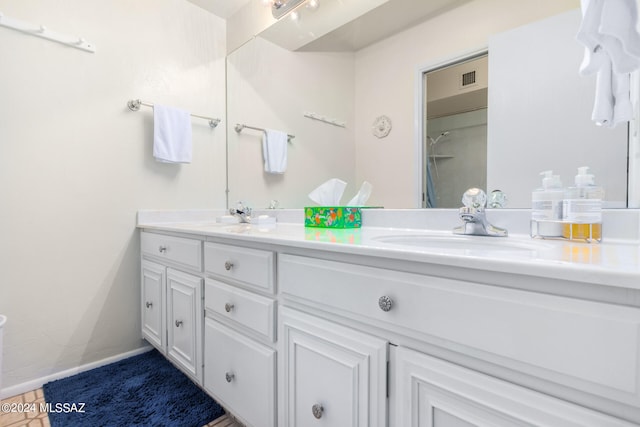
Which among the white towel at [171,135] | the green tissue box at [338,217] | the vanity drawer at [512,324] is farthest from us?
the white towel at [171,135]

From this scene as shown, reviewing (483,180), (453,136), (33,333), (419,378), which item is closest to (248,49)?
(453,136)

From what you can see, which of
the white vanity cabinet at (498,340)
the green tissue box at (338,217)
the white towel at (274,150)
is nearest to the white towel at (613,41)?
the white vanity cabinet at (498,340)

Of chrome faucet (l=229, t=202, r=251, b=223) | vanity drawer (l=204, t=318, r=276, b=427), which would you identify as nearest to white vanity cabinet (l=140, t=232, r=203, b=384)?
vanity drawer (l=204, t=318, r=276, b=427)

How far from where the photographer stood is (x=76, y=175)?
1.46 metres

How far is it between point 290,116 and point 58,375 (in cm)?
175

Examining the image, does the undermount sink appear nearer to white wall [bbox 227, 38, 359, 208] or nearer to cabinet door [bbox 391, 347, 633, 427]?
cabinet door [bbox 391, 347, 633, 427]

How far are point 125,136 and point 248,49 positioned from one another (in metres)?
0.93

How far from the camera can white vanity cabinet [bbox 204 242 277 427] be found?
0.88 meters

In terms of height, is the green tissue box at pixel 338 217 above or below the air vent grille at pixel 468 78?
below

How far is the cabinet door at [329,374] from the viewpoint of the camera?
626 mm

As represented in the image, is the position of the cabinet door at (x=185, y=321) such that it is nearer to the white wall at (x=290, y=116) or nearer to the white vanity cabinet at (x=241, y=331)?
→ the white vanity cabinet at (x=241, y=331)

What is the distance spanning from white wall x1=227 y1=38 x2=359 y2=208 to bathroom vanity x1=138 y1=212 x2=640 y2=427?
672mm

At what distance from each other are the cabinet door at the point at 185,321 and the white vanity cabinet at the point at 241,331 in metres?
0.06

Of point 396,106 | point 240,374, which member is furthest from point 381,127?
point 240,374
